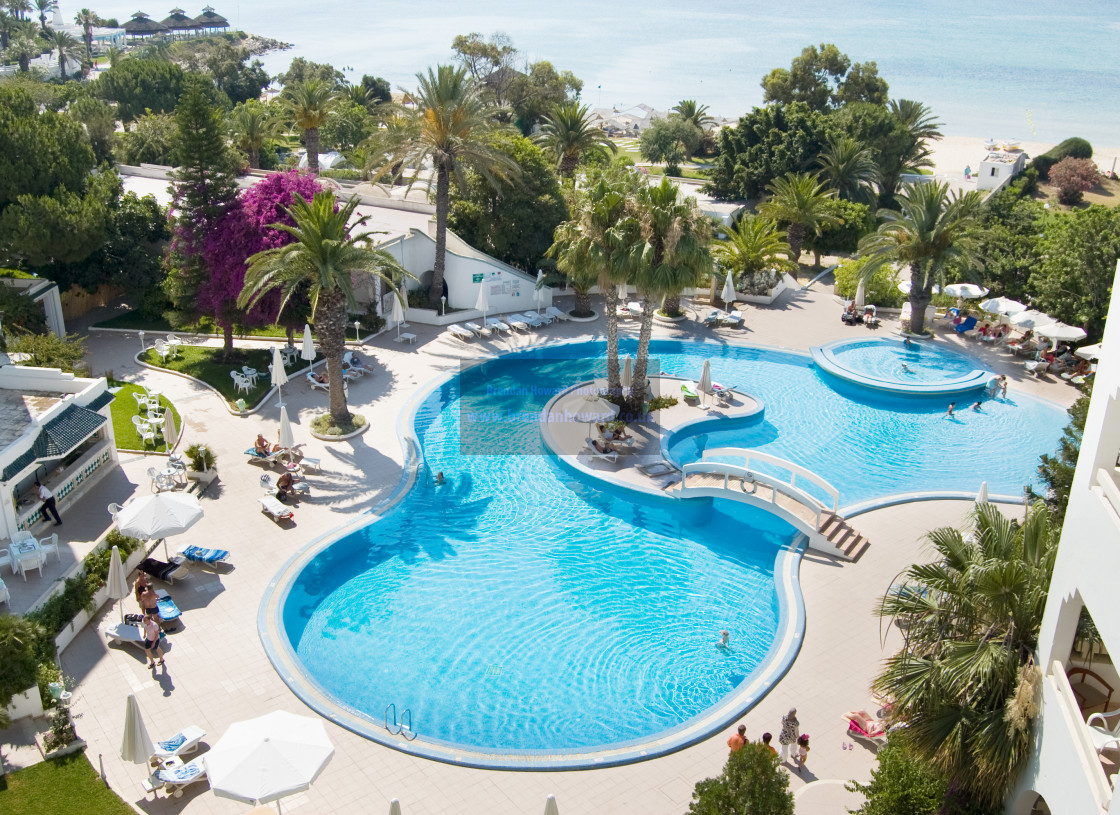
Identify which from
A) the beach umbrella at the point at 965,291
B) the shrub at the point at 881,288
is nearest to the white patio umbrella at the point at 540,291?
the shrub at the point at 881,288

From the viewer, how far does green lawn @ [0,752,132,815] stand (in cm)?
1403

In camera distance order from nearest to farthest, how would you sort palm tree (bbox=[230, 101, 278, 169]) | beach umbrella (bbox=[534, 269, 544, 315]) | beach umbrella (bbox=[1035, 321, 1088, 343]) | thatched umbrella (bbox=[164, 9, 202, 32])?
1. beach umbrella (bbox=[1035, 321, 1088, 343])
2. beach umbrella (bbox=[534, 269, 544, 315])
3. palm tree (bbox=[230, 101, 278, 169])
4. thatched umbrella (bbox=[164, 9, 202, 32])

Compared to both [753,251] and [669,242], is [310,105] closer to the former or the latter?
[753,251]

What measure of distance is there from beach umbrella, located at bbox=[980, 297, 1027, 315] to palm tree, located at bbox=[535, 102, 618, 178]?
70.6ft

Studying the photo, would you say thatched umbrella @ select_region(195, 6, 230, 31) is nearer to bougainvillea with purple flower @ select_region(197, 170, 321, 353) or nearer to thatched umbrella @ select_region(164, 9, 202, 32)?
thatched umbrella @ select_region(164, 9, 202, 32)

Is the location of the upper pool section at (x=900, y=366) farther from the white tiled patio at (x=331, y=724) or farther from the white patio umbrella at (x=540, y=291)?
the white patio umbrella at (x=540, y=291)

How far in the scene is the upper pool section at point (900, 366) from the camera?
3179cm

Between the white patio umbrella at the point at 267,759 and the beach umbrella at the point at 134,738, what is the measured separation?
104cm

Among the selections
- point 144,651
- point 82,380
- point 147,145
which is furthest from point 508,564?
point 147,145

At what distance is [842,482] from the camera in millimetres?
25375

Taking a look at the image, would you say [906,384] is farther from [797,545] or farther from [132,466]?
[132,466]

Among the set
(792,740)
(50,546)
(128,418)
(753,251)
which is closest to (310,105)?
(753,251)

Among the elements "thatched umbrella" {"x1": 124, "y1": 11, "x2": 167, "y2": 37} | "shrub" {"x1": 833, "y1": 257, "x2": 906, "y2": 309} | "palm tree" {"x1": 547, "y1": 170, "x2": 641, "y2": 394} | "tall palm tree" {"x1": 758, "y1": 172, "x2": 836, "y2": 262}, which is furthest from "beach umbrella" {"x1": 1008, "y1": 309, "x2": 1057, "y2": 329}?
"thatched umbrella" {"x1": 124, "y1": 11, "x2": 167, "y2": 37}

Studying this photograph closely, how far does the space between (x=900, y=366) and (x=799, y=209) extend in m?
12.7
